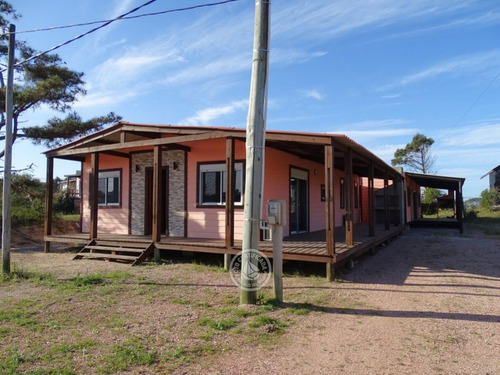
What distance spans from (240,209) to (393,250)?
5.19 metres

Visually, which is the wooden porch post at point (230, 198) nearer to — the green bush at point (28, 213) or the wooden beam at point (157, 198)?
the wooden beam at point (157, 198)

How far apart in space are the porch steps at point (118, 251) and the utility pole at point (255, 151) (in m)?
4.36

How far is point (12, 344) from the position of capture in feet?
12.4

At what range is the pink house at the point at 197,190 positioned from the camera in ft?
25.5

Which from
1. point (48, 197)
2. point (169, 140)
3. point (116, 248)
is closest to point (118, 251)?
point (116, 248)

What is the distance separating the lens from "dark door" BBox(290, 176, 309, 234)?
11250mm

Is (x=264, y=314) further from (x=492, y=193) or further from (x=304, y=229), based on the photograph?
(x=492, y=193)

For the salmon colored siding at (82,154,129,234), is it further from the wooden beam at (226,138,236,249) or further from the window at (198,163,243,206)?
the wooden beam at (226,138,236,249)

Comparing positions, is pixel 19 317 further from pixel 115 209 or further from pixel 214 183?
pixel 115 209

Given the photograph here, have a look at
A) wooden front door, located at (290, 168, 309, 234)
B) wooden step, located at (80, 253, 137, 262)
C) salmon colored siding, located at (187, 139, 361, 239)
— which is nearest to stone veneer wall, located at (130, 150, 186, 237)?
salmon colored siding, located at (187, 139, 361, 239)

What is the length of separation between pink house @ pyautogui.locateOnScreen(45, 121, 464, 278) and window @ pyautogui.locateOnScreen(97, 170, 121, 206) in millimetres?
33

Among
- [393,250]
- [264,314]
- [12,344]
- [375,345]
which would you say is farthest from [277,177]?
[12,344]

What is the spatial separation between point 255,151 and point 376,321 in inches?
105

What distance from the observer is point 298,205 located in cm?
1166
